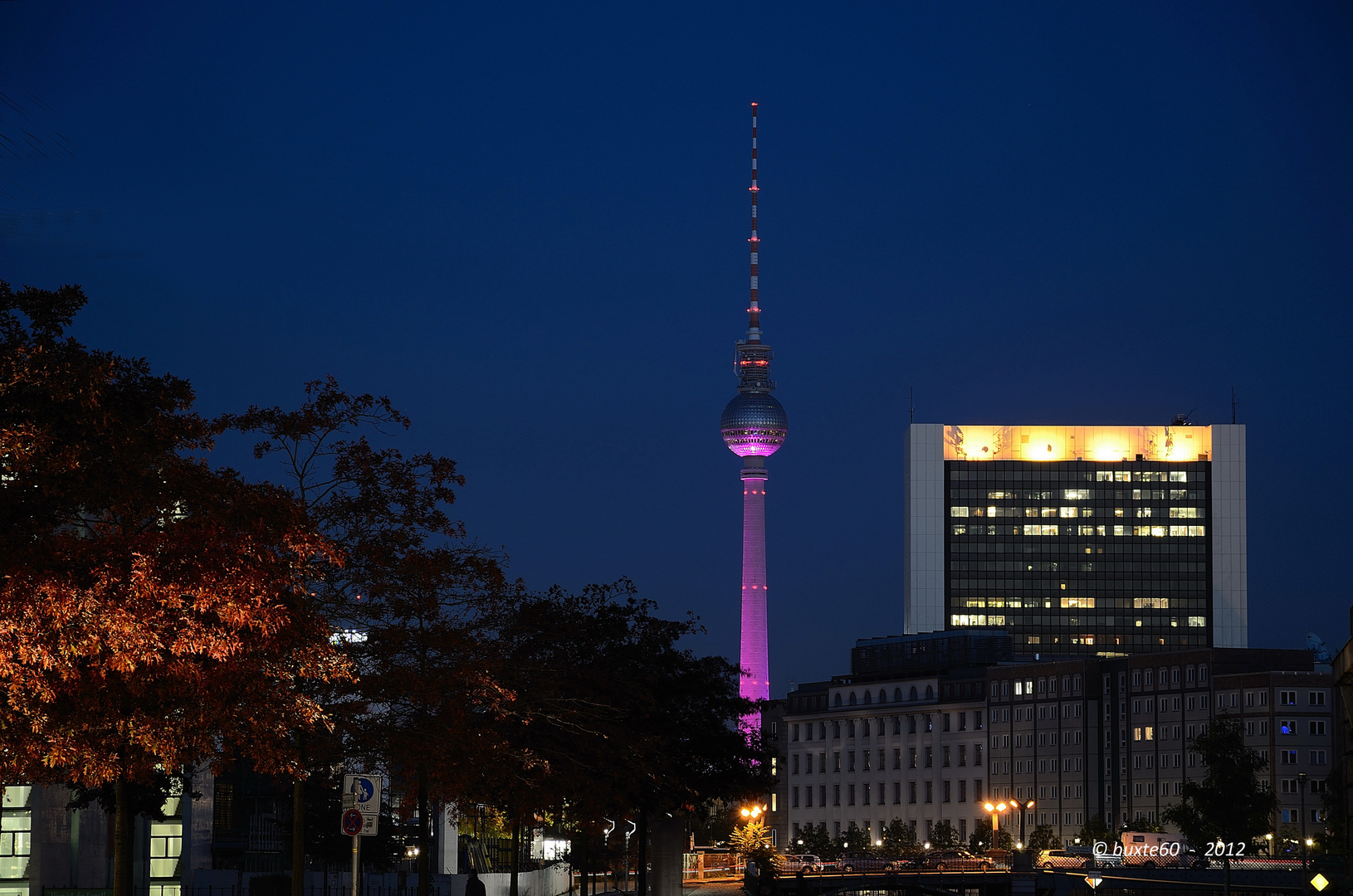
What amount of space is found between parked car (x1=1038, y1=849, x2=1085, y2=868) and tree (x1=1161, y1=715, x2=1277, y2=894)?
748 centimetres

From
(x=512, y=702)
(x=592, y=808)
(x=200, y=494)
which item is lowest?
(x=592, y=808)

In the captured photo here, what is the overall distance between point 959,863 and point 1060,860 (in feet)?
24.6

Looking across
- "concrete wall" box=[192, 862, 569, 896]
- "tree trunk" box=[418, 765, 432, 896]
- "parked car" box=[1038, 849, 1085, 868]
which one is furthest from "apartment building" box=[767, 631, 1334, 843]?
"tree trunk" box=[418, 765, 432, 896]

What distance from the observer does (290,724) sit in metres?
24.9

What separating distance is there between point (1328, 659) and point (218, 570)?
7273 inches

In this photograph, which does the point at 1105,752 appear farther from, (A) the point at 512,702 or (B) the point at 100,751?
(B) the point at 100,751

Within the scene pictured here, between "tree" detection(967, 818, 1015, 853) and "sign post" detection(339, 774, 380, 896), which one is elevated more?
"sign post" detection(339, 774, 380, 896)

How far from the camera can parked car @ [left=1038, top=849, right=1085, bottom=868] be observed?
124m

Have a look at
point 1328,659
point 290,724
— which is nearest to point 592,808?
point 290,724

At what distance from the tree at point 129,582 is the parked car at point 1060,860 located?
10451cm

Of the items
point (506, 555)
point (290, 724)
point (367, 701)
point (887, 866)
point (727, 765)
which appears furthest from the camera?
point (887, 866)

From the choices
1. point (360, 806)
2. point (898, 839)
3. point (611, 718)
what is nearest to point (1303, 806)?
point (898, 839)

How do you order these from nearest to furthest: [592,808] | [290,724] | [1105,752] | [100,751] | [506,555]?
1. [100,751]
2. [290,724]
3. [506,555]
4. [592,808]
5. [1105,752]

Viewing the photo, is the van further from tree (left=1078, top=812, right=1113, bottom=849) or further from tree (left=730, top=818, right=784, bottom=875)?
tree (left=1078, top=812, right=1113, bottom=849)
